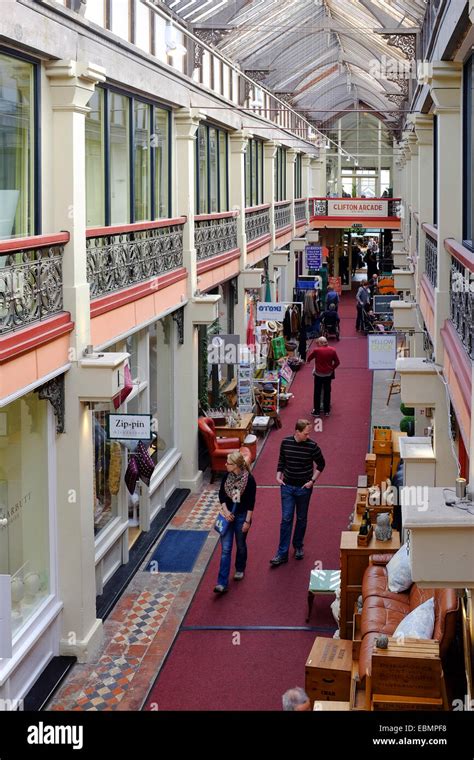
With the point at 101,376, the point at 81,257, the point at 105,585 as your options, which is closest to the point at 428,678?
the point at 101,376

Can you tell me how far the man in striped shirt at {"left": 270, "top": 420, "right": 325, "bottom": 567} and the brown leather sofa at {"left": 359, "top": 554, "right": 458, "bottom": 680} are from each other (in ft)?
7.25

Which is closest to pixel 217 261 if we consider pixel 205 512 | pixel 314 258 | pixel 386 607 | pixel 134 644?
pixel 205 512

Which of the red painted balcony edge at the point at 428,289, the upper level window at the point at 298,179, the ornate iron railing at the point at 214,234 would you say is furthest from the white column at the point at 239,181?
the upper level window at the point at 298,179

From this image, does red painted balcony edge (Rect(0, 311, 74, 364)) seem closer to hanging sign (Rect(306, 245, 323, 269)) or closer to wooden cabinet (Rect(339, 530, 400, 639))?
wooden cabinet (Rect(339, 530, 400, 639))

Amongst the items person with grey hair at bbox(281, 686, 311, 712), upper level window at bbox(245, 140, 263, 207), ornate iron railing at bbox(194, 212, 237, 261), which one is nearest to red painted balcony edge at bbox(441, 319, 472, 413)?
person with grey hair at bbox(281, 686, 311, 712)

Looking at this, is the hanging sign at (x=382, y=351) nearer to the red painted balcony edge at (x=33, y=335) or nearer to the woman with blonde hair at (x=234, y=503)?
the woman with blonde hair at (x=234, y=503)

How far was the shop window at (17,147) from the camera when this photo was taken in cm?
830

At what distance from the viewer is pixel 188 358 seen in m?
15.1

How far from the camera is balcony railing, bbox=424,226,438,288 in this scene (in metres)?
11.8

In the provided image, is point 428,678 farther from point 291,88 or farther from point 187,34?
point 291,88

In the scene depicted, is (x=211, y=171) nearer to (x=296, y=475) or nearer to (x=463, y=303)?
(x=296, y=475)

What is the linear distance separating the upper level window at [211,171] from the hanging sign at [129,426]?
7.00 m

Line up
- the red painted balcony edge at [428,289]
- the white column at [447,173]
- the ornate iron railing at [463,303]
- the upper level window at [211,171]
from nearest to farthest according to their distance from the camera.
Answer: the ornate iron railing at [463,303], the white column at [447,173], the red painted balcony edge at [428,289], the upper level window at [211,171]

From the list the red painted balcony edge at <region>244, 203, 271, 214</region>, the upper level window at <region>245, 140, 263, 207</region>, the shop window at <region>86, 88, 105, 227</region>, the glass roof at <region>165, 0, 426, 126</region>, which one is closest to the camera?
the shop window at <region>86, 88, 105, 227</region>
